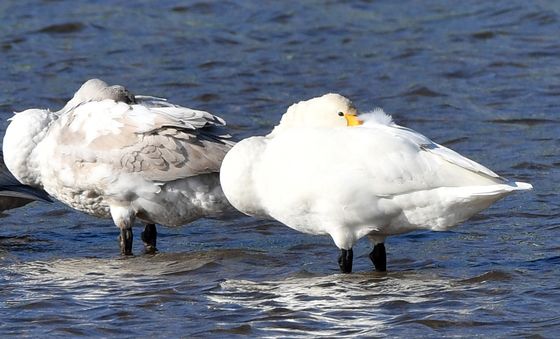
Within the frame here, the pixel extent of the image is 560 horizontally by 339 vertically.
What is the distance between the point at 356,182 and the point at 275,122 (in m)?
4.66

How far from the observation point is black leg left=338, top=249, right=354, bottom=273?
7.65 metres

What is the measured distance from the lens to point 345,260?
25.2ft

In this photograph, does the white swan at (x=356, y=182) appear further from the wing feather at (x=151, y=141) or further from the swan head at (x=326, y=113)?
the wing feather at (x=151, y=141)

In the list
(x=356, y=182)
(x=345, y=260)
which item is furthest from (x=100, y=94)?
(x=356, y=182)

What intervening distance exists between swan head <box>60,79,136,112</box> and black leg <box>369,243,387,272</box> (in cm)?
194

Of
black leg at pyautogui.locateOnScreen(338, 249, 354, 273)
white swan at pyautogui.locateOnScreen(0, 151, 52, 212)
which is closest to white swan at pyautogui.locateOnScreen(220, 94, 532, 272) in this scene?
black leg at pyautogui.locateOnScreen(338, 249, 354, 273)

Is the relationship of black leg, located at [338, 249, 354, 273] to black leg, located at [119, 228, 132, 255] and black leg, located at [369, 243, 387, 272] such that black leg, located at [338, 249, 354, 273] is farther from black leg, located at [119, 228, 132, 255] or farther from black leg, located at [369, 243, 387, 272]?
black leg, located at [119, 228, 132, 255]

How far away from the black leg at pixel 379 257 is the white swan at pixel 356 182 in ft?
1.01

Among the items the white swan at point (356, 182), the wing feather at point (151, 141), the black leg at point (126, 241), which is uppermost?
the wing feather at point (151, 141)

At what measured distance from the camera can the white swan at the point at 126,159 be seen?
8242mm

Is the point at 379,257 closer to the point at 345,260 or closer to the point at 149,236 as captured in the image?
the point at 345,260

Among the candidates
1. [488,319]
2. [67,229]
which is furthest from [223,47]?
[488,319]

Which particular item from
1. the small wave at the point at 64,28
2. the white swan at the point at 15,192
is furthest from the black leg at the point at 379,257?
the small wave at the point at 64,28

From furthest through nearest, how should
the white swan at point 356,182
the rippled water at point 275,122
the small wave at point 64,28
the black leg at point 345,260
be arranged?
Answer: the small wave at point 64,28 < the black leg at point 345,260 < the white swan at point 356,182 < the rippled water at point 275,122
